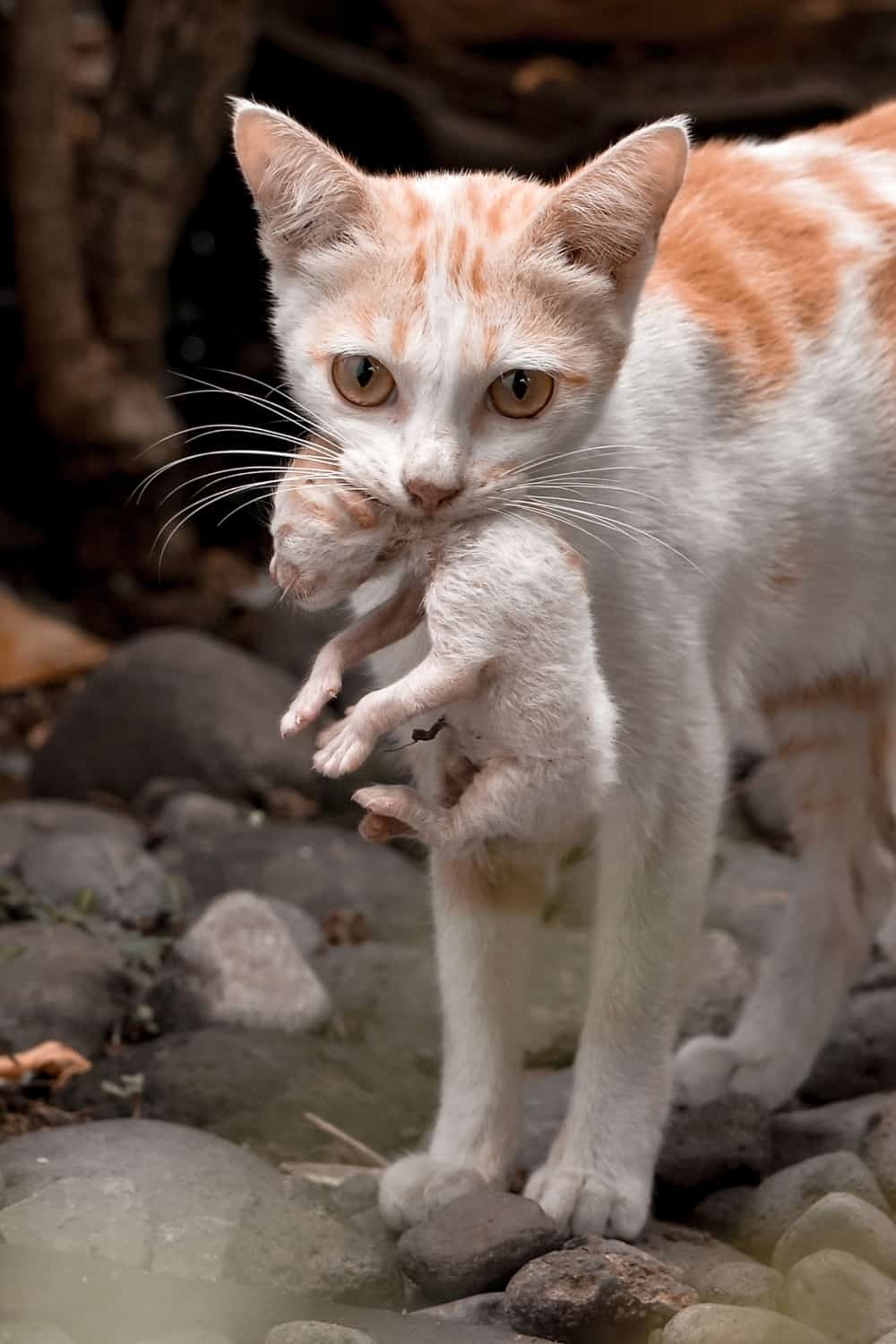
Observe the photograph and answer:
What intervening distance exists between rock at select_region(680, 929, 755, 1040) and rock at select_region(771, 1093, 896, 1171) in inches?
16.2

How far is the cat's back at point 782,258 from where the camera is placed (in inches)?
103

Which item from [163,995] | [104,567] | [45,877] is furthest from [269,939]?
[104,567]

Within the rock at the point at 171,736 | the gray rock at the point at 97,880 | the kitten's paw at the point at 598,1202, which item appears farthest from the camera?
the rock at the point at 171,736

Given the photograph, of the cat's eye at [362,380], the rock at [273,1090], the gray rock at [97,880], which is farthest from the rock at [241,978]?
the cat's eye at [362,380]

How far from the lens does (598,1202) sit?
2.52m

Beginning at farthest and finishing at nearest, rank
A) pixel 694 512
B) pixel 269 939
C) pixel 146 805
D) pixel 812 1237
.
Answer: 1. pixel 146 805
2. pixel 269 939
3. pixel 694 512
4. pixel 812 1237

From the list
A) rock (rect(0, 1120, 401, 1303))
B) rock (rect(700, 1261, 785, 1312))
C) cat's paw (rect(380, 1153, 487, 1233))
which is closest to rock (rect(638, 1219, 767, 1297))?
rock (rect(700, 1261, 785, 1312))

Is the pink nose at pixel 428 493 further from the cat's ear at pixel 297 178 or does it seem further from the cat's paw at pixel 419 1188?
the cat's paw at pixel 419 1188

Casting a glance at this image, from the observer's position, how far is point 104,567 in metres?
5.73

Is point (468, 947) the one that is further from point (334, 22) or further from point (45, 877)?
point (334, 22)

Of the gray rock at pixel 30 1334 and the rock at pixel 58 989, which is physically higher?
the gray rock at pixel 30 1334

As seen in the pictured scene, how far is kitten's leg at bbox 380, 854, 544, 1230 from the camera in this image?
267cm

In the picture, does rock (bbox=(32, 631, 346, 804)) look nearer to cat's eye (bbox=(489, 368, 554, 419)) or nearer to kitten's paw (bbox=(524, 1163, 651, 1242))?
kitten's paw (bbox=(524, 1163, 651, 1242))

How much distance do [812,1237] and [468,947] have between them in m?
0.67
